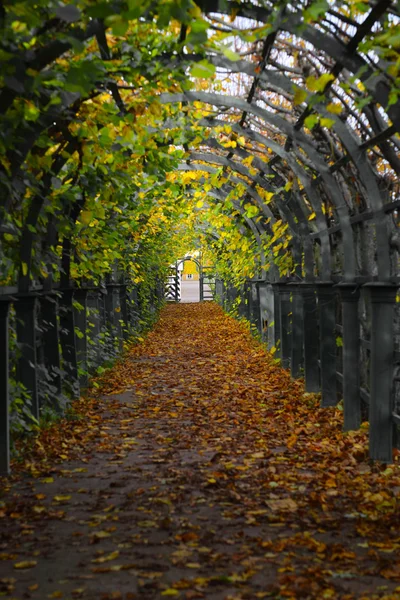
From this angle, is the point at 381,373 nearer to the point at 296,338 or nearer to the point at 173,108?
the point at 173,108

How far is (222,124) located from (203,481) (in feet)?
18.4

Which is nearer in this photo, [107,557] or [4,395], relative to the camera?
[107,557]

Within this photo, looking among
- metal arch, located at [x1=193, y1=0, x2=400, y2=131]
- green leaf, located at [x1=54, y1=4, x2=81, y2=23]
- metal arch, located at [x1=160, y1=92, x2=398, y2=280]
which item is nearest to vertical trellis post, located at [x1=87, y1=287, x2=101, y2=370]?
metal arch, located at [x1=160, y1=92, x2=398, y2=280]

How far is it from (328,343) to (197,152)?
4.67m

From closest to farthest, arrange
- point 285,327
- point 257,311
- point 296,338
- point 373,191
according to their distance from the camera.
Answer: point 373,191 → point 296,338 → point 285,327 → point 257,311

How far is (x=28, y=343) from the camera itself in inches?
294

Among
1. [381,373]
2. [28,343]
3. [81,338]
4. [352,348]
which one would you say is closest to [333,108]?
[381,373]

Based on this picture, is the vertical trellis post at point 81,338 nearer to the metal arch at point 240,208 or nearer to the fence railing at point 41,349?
the fence railing at point 41,349

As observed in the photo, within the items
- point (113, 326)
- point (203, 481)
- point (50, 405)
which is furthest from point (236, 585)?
point (113, 326)

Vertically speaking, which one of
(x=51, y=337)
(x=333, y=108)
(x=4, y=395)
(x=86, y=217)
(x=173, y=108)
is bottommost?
(x=4, y=395)

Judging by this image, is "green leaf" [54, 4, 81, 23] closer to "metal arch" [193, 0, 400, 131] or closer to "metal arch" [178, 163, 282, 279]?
"metal arch" [193, 0, 400, 131]

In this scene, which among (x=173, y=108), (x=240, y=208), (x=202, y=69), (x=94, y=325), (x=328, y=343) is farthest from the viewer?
(x=240, y=208)

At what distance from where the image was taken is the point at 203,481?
19.7 feet

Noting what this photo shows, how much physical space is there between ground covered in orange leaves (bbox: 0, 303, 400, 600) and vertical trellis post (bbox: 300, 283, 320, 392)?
72cm
